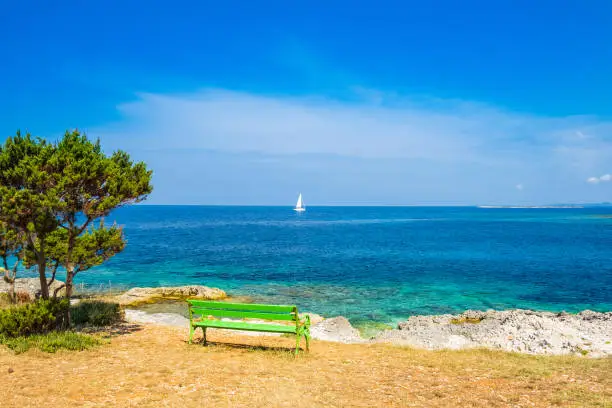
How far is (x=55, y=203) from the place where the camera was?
35.9 feet

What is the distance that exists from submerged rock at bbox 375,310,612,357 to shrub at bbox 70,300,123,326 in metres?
10.6

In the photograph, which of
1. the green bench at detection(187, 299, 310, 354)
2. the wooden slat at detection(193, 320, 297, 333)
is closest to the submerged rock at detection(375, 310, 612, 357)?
the green bench at detection(187, 299, 310, 354)

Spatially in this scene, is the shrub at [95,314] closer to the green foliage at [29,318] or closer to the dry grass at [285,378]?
the green foliage at [29,318]

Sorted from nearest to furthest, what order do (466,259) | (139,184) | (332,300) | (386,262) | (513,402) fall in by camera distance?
1. (513,402)
2. (139,184)
3. (332,300)
4. (386,262)
5. (466,259)

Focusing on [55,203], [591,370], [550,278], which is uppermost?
[55,203]

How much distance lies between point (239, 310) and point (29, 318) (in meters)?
6.05

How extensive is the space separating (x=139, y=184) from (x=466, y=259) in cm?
4769

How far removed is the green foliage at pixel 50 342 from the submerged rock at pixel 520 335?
35.4 feet

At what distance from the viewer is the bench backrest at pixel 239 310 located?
1163cm

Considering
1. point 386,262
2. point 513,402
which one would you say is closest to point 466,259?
point 386,262

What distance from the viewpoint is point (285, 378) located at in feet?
31.3

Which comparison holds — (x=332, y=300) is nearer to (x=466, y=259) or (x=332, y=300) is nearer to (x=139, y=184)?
(x=139, y=184)

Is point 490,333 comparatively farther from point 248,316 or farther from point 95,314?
point 95,314

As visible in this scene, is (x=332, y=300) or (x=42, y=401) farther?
(x=332, y=300)
